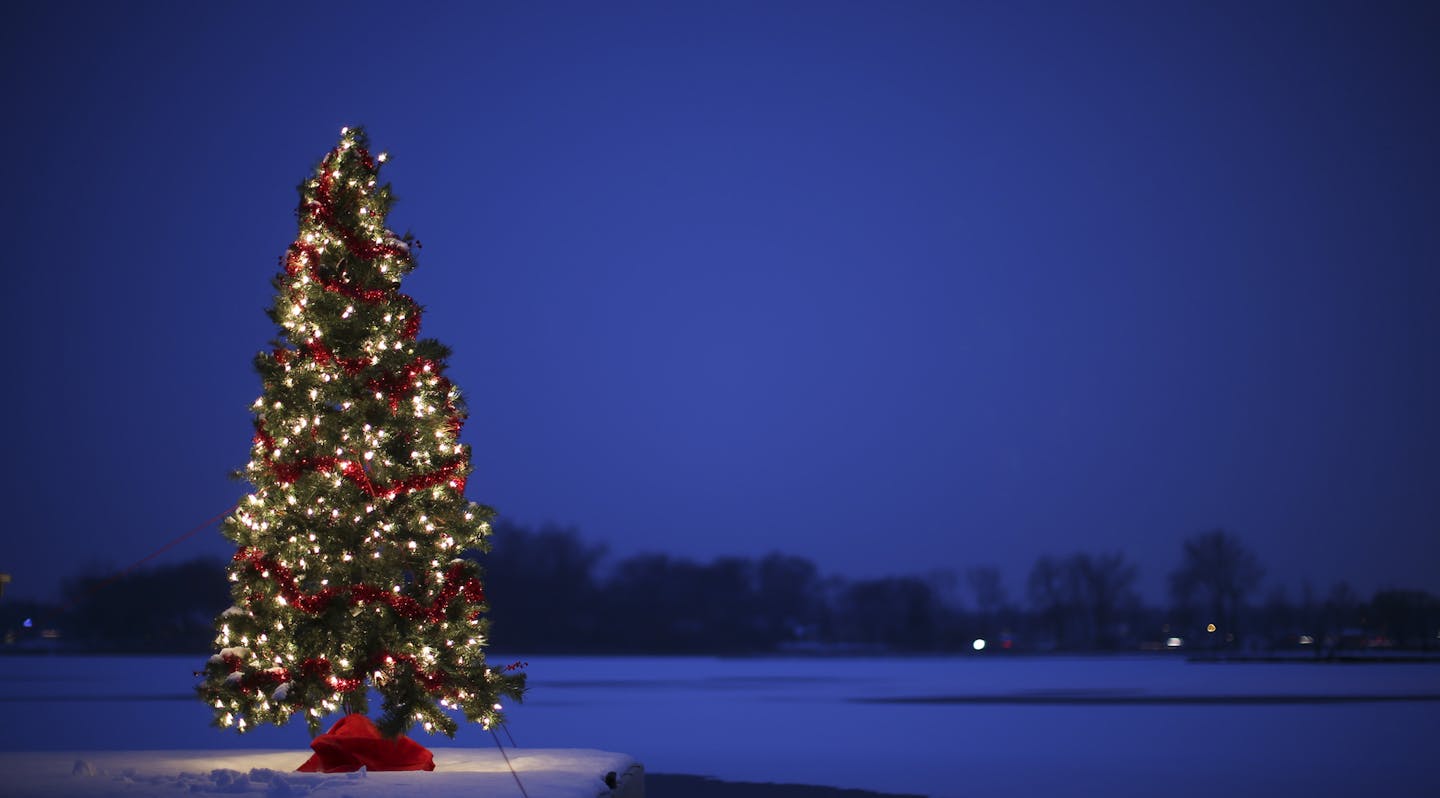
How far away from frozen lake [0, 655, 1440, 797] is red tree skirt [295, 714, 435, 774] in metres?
8.00

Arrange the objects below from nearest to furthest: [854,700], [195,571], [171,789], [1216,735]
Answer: [171,789] → [1216,735] → [854,700] → [195,571]

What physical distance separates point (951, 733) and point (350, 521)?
18.9 m

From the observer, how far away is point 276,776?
42.2ft

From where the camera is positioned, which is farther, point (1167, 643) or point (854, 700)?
point (1167, 643)

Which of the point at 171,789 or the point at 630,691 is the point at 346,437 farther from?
the point at 630,691

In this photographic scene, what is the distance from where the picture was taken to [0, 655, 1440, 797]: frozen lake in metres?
22.0

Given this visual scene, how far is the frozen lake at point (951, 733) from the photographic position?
22.0m

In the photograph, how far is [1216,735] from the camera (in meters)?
30.2

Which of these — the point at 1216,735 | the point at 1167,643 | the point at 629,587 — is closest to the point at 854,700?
the point at 1216,735

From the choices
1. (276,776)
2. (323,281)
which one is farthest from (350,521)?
(276,776)

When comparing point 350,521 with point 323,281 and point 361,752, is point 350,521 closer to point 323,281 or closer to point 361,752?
point 361,752

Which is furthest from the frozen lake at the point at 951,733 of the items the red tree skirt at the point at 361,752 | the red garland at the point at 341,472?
the red garland at the point at 341,472

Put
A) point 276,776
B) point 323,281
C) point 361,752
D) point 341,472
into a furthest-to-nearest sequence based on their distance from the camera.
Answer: point 323,281 < point 341,472 < point 361,752 < point 276,776

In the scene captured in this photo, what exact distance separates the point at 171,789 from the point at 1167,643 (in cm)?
18272
